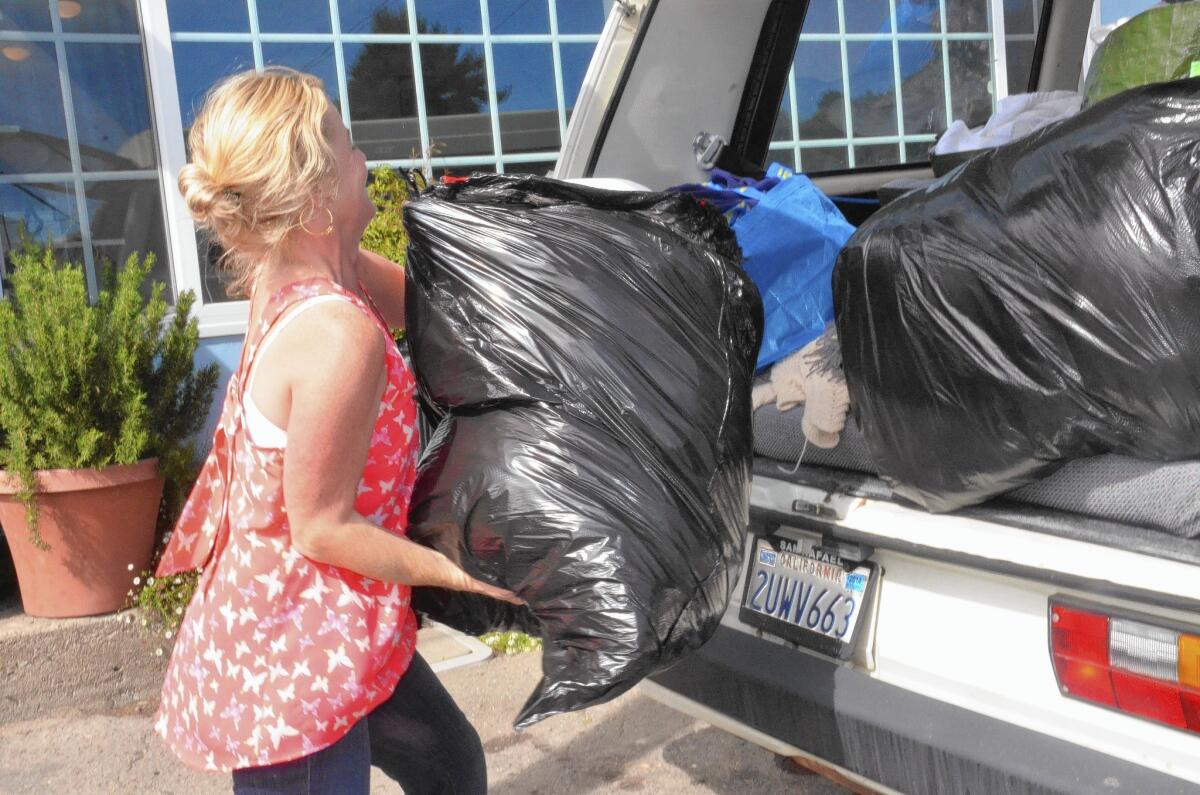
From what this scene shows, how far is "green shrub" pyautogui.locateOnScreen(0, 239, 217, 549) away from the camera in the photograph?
384 centimetres

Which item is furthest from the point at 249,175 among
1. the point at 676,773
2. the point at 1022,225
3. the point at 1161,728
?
the point at 676,773

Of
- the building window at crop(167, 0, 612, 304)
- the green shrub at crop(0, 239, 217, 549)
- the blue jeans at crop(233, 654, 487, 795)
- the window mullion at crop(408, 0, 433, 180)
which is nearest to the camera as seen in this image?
the blue jeans at crop(233, 654, 487, 795)

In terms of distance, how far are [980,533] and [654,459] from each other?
60 centimetres

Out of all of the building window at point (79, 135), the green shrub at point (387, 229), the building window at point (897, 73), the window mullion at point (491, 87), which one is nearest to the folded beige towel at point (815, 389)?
the building window at point (897, 73)

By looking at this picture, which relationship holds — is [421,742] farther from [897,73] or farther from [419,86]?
[419,86]

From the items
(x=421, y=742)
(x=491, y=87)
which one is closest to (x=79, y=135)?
(x=491, y=87)

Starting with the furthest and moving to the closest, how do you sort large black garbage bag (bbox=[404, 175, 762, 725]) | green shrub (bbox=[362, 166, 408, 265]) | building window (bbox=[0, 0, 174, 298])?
1. building window (bbox=[0, 0, 174, 298])
2. green shrub (bbox=[362, 166, 408, 265])
3. large black garbage bag (bbox=[404, 175, 762, 725])

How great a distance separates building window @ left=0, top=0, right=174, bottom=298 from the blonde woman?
3748 mm

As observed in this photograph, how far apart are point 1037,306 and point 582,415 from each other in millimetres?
715

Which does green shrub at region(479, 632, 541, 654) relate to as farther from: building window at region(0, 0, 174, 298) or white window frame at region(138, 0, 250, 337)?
building window at region(0, 0, 174, 298)

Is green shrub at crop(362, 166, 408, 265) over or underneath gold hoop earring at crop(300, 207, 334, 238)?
underneath

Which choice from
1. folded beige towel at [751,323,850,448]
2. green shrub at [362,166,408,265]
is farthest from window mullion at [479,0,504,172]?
folded beige towel at [751,323,850,448]

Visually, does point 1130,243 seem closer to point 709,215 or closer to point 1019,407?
point 1019,407

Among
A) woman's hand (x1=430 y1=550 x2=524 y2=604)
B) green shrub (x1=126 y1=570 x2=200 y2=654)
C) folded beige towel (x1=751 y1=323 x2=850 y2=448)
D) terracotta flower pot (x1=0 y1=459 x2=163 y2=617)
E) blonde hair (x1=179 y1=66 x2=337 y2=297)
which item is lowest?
green shrub (x1=126 y1=570 x2=200 y2=654)
